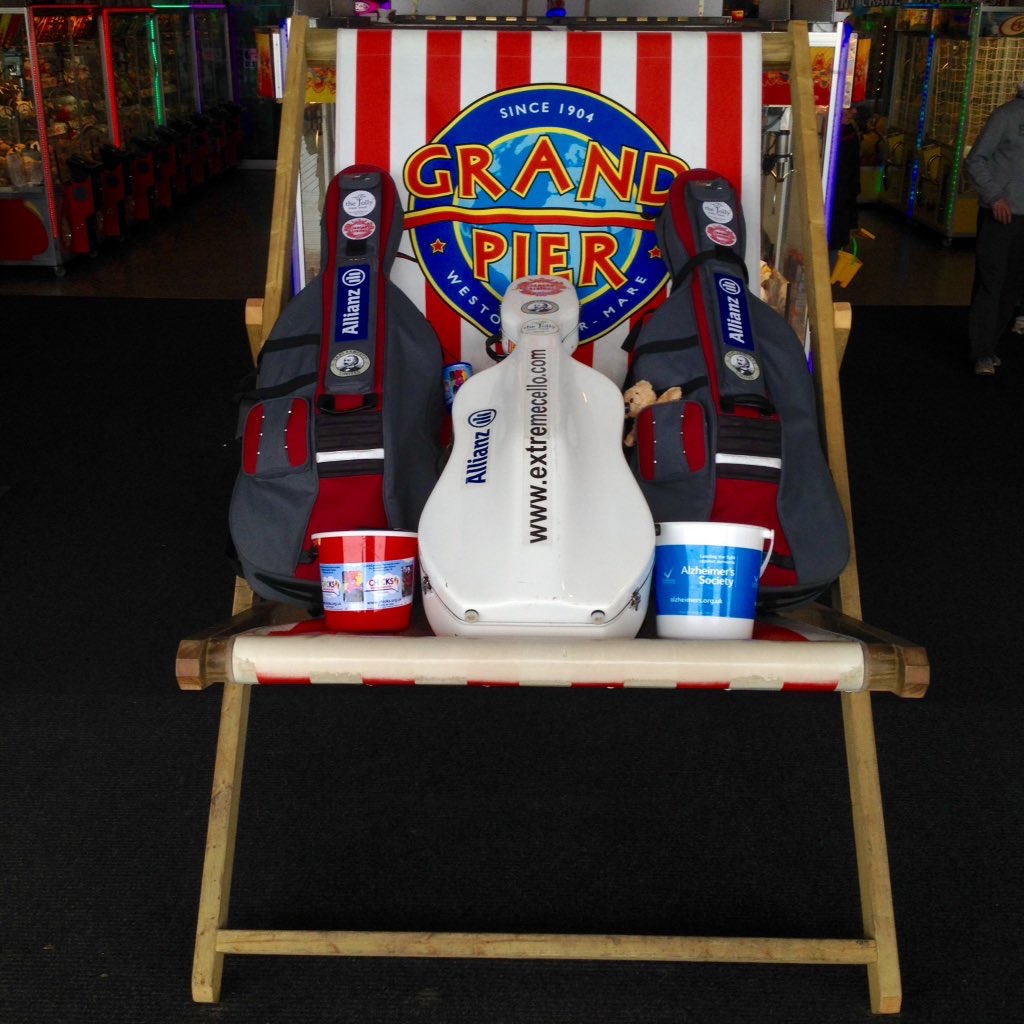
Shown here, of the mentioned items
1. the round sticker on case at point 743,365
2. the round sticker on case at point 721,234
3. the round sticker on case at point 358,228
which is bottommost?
the round sticker on case at point 743,365

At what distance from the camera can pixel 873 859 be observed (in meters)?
1.63

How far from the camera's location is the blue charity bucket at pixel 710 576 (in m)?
1.46

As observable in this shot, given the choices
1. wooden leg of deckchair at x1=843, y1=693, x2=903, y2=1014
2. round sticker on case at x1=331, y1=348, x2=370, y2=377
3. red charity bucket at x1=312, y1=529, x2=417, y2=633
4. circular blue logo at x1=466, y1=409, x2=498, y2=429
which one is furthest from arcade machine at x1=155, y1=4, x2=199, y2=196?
wooden leg of deckchair at x1=843, y1=693, x2=903, y2=1014

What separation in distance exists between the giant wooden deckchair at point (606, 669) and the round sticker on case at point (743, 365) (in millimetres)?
150

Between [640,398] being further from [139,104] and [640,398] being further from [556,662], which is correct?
[139,104]

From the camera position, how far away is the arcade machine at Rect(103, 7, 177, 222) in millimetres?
7344

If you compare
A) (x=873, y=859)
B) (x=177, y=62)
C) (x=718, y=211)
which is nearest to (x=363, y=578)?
(x=873, y=859)

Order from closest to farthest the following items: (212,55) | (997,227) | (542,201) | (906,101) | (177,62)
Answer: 1. (542,201)
2. (997,227)
3. (906,101)
4. (177,62)
5. (212,55)

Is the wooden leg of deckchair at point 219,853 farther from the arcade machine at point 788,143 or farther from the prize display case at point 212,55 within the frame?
the prize display case at point 212,55

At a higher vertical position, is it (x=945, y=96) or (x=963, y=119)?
(x=945, y=96)

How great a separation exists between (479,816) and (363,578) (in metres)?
0.79

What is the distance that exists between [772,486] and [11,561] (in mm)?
2265

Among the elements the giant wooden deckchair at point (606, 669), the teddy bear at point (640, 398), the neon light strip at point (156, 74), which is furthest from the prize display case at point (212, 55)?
the teddy bear at point (640, 398)

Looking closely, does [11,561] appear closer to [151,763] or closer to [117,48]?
[151,763]
